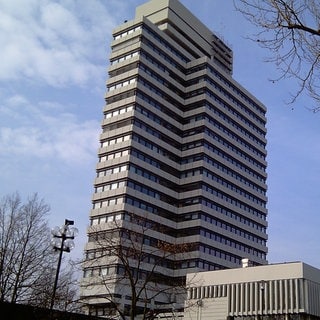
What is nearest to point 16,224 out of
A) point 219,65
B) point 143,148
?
point 143,148

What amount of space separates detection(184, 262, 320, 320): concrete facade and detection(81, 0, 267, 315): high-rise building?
2472cm

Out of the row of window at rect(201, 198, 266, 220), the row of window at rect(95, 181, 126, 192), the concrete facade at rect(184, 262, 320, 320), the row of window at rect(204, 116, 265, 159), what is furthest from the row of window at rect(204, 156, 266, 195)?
the concrete facade at rect(184, 262, 320, 320)

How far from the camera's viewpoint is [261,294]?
48250 mm

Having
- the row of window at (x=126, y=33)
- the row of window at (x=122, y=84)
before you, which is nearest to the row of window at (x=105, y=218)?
the row of window at (x=122, y=84)

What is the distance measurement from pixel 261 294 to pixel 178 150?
2013 inches

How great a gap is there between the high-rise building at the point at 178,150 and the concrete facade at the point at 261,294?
2472 cm

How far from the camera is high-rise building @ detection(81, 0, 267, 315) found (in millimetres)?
85125

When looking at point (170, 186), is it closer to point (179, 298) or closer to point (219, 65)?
point (179, 298)

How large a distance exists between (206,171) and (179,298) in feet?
87.6

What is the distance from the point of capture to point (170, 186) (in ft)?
304

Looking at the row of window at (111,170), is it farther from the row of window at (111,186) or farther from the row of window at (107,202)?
the row of window at (107,202)

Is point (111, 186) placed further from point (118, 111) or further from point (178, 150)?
point (178, 150)

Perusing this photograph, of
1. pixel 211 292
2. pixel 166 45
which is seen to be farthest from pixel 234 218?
pixel 211 292

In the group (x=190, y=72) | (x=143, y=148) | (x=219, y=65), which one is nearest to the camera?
(x=143, y=148)
